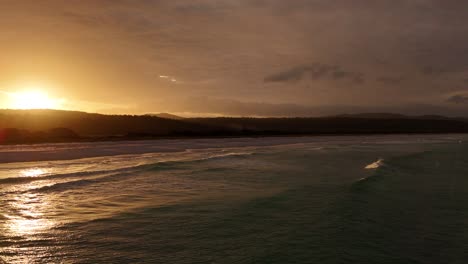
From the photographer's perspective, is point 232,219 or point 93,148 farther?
point 93,148

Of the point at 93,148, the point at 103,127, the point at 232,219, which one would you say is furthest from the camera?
the point at 103,127

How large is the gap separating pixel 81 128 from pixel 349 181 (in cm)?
9373

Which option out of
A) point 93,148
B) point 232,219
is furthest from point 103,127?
point 232,219

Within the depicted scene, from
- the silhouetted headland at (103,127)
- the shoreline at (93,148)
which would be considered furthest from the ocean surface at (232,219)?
the silhouetted headland at (103,127)

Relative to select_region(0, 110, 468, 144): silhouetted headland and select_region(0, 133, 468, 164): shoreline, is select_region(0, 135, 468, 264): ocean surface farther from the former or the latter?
select_region(0, 110, 468, 144): silhouetted headland

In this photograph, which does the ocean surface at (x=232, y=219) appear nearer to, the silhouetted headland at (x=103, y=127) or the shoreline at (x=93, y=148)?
the shoreline at (x=93, y=148)

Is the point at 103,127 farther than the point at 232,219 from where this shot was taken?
Yes

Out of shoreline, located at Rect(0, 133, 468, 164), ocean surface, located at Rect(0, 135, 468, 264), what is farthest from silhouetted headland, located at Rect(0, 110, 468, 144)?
ocean surface, located at Rect(0, 135, 468, 264)

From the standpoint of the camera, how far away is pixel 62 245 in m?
10.2

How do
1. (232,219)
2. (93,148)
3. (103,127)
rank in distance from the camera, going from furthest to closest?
1. (103,127)
2. (93,148)
3. (232,219)

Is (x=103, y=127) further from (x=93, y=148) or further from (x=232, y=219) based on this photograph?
(x=232, y=219)

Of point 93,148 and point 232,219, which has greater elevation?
point 93,148

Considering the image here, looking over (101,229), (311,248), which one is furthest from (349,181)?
(101,229)

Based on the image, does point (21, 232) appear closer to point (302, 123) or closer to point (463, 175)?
point (463, 175)
